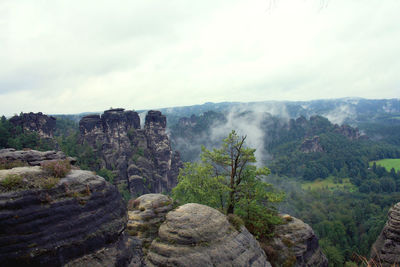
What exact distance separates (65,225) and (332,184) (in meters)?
163

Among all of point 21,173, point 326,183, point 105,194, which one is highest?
point 21,173

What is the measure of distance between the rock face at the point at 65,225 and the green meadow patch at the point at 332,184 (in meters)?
144

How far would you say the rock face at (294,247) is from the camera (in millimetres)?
18234

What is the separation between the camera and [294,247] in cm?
1930

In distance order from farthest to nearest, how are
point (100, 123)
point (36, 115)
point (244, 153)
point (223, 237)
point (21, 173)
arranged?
1. point (100, 123)
2. point (36, 115)
3. point (244, 153)
4. point (223, 237)
5. point (21, 173)

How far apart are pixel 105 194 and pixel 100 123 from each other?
7908 centimetres

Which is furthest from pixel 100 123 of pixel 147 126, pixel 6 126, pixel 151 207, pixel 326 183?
pixel 326 183

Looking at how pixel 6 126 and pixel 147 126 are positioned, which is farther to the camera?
pixel 147 126

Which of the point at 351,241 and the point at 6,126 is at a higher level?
the point at 6,126

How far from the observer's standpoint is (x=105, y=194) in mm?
13391

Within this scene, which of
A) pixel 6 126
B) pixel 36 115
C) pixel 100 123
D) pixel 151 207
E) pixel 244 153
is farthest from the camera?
pixel 100 123

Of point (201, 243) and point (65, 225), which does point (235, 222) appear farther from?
point (65, 225)

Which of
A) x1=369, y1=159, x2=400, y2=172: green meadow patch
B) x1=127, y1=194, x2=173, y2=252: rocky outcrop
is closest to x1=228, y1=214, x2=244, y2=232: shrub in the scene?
x1=127, y1=194, x2=173, y2=252: rocky outcrop

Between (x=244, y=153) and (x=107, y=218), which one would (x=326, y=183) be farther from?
(x=107, y=218)
